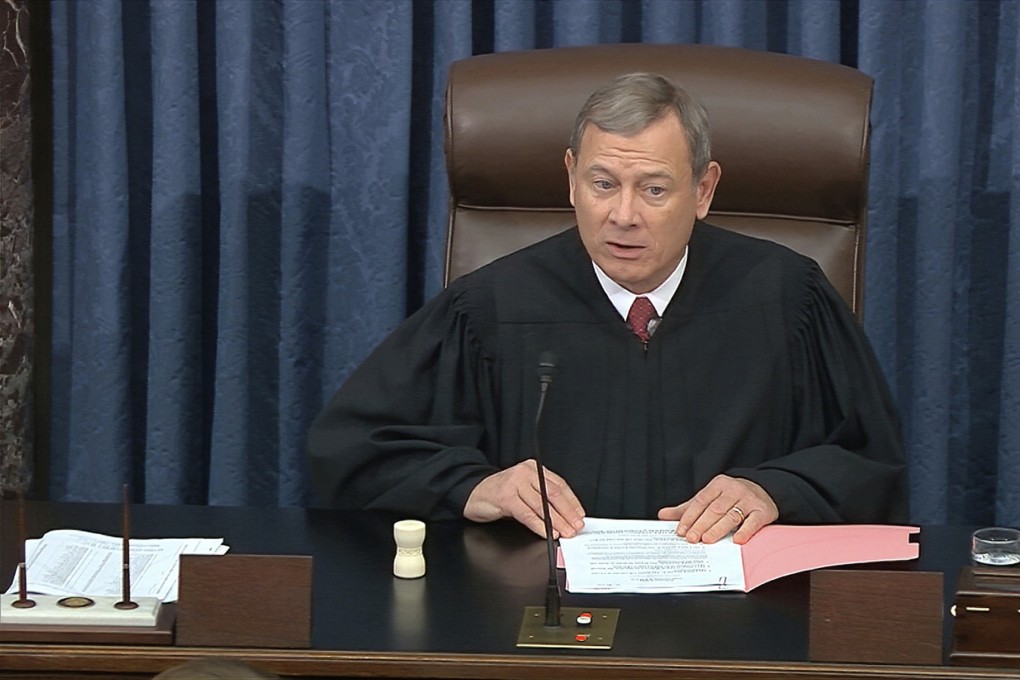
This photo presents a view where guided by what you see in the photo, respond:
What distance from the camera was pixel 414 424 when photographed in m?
2.76

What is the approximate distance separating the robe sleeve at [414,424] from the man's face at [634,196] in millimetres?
285

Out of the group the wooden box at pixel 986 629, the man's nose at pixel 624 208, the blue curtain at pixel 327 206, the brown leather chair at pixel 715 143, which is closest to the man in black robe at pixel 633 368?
the man's nose at pixel 624 208

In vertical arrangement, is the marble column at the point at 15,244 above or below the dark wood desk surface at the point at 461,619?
above

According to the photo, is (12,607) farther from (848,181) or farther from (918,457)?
(918,457)

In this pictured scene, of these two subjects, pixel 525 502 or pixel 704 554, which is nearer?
pixel 704 554

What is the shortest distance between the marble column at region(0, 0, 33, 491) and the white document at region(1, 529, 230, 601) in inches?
54.2

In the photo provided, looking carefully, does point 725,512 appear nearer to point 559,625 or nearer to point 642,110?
point 559,625

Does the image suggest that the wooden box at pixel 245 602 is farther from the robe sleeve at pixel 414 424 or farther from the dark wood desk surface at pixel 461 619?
the robe sleeve at pixel 414 424

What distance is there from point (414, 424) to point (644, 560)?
0.62m

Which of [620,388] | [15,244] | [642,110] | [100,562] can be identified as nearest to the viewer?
[100,562]

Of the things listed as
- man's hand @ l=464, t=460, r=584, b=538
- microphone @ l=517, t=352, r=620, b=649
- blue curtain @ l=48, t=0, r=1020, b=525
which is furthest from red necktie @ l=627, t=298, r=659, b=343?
blue curtain @ l=48, t=0, r=1020, b=525

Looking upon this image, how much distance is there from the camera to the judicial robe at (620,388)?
108 inches

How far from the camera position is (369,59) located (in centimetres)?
360

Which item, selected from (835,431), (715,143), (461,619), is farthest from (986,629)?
(715,143)
